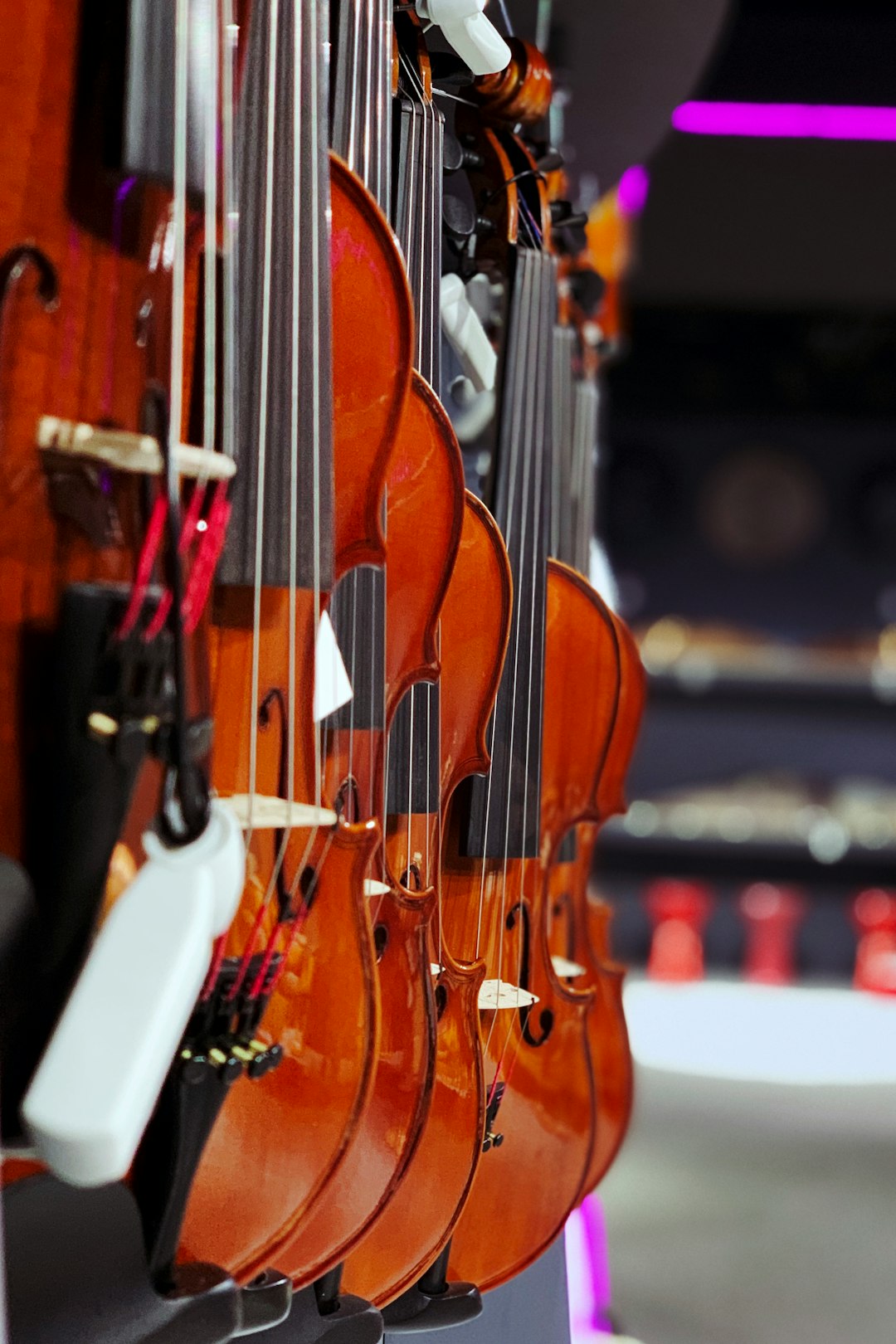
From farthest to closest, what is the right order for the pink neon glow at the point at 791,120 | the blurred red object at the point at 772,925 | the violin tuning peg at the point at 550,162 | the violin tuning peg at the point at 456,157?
the blurred red object at the point at 772,925
the pink neon glow at the point at 791,120
the violin tuning peg at the point at 550,162
the violin tuning peg at the point at 456,157

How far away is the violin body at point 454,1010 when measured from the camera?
3.50 ft

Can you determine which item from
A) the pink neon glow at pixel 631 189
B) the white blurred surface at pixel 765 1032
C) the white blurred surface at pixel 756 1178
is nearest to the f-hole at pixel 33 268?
the white blurred surface at pixel 756 1178

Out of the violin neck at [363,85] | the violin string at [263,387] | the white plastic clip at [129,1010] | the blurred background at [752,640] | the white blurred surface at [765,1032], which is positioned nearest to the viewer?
the white plastic clip at [129,1010]

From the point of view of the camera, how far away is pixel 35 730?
2.10 feet

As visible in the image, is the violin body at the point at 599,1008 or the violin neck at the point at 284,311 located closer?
the violin neck at the point at 284,311

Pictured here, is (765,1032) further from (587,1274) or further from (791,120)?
(791,120)

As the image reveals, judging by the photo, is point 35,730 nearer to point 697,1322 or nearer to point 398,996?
point 398,996

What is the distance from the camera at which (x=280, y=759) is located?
2.76 feet

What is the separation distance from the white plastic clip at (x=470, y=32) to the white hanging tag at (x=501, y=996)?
710 mm

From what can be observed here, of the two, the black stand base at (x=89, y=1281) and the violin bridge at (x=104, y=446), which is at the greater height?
the violin bridge at (x=104, y=446)

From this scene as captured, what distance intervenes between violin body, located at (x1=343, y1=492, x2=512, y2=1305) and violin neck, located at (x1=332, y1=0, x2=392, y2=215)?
27cm

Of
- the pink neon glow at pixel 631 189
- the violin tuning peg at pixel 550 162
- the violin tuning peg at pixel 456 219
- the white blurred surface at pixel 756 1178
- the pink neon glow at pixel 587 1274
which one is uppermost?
the pink neon glow at pixel 631 189

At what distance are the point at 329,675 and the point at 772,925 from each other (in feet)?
15.3

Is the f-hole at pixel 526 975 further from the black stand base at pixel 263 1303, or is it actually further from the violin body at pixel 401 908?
the black stand base at pixel 263 1303
